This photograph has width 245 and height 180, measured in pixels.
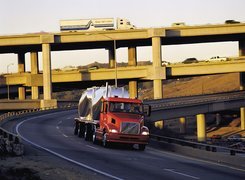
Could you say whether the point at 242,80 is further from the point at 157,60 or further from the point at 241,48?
the point at 157,60

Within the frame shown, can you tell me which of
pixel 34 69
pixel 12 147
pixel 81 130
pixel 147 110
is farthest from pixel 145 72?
pixel 12 147

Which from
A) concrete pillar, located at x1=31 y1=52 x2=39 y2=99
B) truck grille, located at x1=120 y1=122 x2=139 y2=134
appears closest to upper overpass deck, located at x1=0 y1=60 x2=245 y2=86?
concrete pillar, located at x1=31 y1=52 x2=39 y2=99

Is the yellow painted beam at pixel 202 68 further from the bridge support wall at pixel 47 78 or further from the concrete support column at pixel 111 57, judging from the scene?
the concrete support column at pixel 111 57

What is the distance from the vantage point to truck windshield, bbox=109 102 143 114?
114 ft

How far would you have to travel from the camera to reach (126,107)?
34.8 m

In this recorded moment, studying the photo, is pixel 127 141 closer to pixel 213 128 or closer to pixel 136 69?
pixel 136 69

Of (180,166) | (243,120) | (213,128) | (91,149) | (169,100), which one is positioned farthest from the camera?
(213,128)

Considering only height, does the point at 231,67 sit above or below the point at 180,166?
above

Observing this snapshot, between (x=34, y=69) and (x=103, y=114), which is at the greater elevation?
(x=34, y=69)

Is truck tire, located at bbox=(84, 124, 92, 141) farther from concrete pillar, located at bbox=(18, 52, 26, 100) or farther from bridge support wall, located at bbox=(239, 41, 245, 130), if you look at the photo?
concrete pillar, located at bbox=(18, 52, 26, 100)

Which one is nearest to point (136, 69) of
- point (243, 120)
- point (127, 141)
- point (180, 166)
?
point (243, 120)

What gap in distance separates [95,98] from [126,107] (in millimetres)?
5652

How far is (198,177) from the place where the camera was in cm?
2205

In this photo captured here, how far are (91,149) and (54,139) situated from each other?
8.21m
